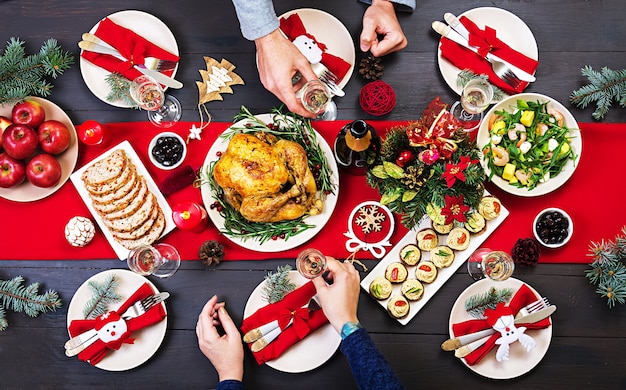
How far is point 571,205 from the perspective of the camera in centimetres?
178

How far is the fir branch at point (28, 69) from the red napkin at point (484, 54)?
1416mm

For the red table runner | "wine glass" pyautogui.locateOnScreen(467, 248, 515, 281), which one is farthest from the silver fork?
"wine glass" pyautogui.locateOnScreen(467, 248, 515, 281)

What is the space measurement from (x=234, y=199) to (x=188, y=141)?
13.0 inches

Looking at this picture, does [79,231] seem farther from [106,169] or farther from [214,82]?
[214,82]

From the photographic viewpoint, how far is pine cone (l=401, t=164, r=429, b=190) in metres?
1.44

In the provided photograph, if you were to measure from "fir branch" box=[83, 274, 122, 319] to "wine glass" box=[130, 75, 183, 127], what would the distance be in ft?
1.92

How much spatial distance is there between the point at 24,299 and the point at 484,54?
184cm

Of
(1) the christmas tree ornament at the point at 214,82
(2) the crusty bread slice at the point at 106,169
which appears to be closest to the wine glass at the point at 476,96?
(1) the christmas tree ornament at the point at 214,82

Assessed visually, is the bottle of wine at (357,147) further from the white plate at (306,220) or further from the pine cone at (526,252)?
the pine cone at (526,252)

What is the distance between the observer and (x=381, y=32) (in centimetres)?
178

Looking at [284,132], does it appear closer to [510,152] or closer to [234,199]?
[234,199]

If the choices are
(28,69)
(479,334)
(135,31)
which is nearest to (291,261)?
(479,334)

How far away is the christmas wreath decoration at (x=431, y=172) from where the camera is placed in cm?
141

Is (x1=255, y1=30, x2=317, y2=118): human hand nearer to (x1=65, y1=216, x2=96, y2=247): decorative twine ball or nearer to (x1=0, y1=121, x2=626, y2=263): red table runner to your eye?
(x1=0, y1=121, x2=626, y2=263): red table runner
